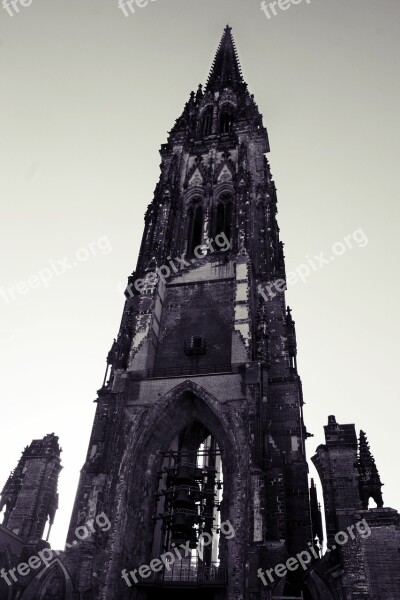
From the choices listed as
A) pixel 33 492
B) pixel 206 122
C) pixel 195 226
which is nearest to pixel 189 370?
pixel 33 492

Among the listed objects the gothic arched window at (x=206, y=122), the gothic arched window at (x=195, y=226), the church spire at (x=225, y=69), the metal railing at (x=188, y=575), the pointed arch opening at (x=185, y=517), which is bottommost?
the metal railing at (x=188, y=575)

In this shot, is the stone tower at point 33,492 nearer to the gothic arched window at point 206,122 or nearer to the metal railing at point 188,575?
the metal railing at point 188,575

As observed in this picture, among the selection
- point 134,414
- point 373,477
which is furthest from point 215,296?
point 373,477

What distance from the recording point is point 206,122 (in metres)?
36.5

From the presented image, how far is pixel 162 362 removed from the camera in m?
22.1

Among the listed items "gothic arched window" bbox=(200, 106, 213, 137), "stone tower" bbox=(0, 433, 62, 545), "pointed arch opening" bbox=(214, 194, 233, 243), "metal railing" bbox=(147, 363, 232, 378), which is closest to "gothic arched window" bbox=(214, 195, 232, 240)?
"pointed arch opening" bbox=(214, 194, 233, 243)

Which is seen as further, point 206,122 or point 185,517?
point 206,122

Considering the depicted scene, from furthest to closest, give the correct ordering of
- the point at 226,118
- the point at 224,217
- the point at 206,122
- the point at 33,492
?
the point at 226,118, the point at 206,122, the point at 224,217, the point at 33,492

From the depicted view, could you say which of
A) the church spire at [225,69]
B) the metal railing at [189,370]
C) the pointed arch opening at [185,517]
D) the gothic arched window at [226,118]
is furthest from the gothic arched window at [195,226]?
the church spire at [225,69]

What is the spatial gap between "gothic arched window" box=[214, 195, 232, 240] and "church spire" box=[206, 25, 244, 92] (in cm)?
1452

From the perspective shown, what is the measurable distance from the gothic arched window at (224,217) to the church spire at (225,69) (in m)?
14.5

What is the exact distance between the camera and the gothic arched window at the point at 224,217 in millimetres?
27766

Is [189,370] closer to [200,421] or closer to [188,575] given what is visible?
[200,421]

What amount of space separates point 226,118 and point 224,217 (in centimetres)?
1166
